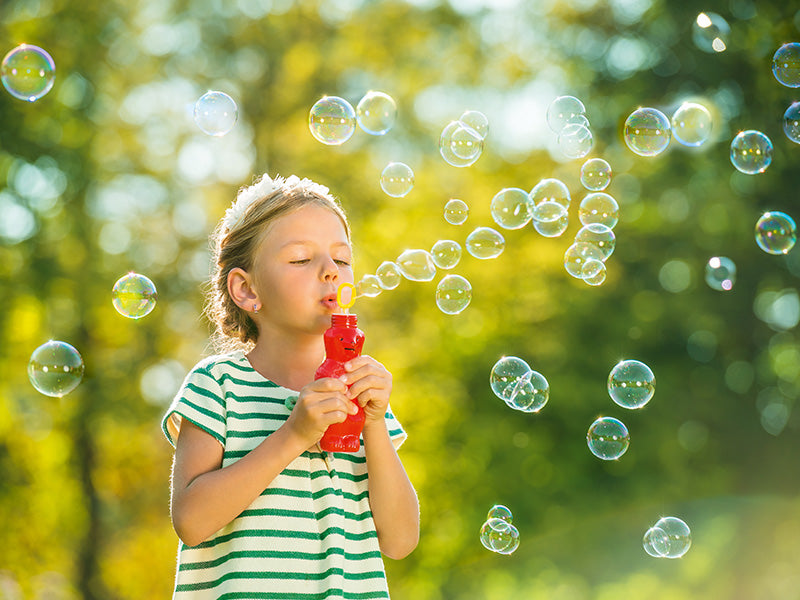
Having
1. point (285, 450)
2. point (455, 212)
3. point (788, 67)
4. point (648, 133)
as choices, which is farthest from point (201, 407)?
point (788, 67)

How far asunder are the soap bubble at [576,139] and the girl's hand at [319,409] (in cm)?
251

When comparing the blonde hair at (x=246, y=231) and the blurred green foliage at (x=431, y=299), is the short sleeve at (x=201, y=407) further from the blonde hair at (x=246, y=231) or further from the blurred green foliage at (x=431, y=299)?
the blurred green foliage at (x=431, y=299)

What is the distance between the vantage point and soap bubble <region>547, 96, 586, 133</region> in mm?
4273

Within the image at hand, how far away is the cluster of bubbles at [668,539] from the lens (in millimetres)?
3799

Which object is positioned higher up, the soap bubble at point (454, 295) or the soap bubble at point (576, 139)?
the soap bubble at point (576, 139)

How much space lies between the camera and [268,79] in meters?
12.9

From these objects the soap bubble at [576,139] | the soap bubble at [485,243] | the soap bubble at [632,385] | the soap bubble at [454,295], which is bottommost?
the soap bubble at [632,385]

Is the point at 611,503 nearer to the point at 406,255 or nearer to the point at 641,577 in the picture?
the point at 641,577

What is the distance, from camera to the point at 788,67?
15.0 ft

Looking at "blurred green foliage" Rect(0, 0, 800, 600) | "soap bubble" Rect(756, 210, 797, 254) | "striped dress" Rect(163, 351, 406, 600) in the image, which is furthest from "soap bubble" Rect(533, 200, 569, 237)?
"blurred green foliage" Rect(0, 0, 800, 600)

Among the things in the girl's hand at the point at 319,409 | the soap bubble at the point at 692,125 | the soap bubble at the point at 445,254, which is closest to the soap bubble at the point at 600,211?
the soap bubble at the point at 692,125

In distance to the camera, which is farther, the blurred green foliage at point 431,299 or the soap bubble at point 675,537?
the blurred green foliage at point 431,299

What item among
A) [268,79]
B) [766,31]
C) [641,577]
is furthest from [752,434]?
[268,79]

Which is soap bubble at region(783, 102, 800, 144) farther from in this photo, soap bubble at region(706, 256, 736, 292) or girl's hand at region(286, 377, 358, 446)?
girl's hand at region(286, 377, 358, 446)
